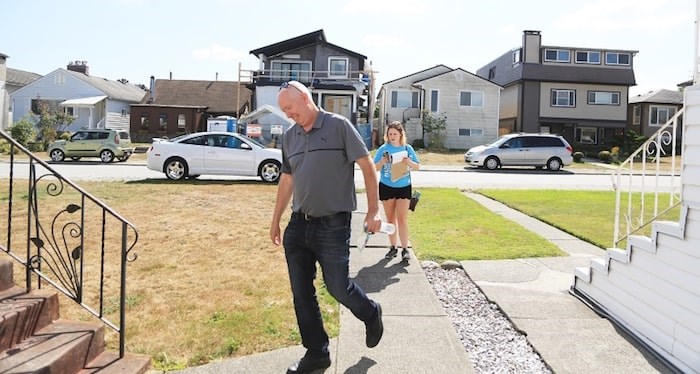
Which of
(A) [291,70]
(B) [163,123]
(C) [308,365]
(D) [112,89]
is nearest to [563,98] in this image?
(A) [291,70]

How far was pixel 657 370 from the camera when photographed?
3.47 meters

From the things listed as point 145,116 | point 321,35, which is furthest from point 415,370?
point 145,116

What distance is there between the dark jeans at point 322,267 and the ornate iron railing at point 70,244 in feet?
3.74

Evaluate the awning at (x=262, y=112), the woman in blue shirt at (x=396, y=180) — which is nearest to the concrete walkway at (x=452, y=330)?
the woman in blue shirt at (x=396, y=180)

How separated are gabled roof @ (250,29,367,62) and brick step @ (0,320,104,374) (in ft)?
119

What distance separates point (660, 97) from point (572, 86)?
8.42m

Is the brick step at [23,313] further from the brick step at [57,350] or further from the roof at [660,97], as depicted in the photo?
the roof at [660,97]

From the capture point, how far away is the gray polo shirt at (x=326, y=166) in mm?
3264

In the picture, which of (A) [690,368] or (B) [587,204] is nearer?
(A) [690,368]

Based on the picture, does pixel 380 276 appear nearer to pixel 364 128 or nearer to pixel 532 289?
pixel 532 289

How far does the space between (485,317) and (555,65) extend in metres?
39.5

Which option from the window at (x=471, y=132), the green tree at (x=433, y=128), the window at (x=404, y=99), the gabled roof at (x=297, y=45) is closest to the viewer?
the green tree at (x=433, y=128)

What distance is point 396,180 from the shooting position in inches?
236

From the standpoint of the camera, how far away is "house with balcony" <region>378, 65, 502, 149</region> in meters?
37.7
